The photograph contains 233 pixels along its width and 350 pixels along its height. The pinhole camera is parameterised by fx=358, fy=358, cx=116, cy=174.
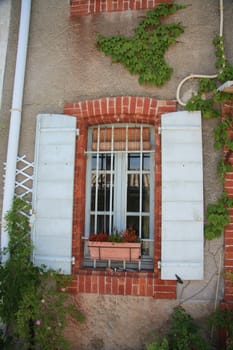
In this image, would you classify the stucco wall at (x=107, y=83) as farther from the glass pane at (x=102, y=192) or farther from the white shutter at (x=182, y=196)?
the glass pane at (x=102, y=192)

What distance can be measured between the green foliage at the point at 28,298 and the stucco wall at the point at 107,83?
0.34 meters

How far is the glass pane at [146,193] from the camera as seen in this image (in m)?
4.52

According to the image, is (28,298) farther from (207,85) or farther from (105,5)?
(105,5)

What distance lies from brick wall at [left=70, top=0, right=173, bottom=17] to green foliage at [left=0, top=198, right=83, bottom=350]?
2.66 metres

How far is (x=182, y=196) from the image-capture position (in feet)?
13.6

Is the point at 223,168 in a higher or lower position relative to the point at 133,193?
higher

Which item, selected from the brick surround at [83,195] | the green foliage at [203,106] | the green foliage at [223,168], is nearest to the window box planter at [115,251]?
the brick surround at [83,195]

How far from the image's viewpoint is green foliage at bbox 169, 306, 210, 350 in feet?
11.8

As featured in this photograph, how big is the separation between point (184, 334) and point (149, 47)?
10.9 ft

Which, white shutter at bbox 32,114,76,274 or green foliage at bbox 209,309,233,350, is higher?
white shutter at bbox 32,114,76,274

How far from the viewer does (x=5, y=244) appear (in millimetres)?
4414

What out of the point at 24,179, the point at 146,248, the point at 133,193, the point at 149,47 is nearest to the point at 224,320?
the point at 146,248

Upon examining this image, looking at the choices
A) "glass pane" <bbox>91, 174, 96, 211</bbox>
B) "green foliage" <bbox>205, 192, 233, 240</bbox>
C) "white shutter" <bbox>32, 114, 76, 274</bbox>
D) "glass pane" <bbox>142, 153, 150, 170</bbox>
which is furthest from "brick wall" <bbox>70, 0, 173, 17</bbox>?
"green foliage" <bbox>205, 192, 233, 240</bbox>

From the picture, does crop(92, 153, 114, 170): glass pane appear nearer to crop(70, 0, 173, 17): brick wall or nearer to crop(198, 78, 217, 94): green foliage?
crop(198, 78, 217, 94): green foliage
